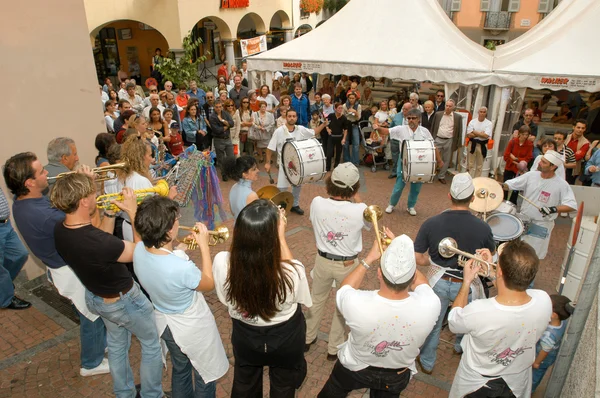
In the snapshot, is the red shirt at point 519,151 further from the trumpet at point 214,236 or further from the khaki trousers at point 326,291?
the trumpet at point 214,236

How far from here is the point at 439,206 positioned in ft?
30.4

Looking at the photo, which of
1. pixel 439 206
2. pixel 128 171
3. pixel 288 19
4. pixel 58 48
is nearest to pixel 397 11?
pixel 439 206

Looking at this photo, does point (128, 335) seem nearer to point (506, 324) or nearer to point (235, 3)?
point (506, 324)

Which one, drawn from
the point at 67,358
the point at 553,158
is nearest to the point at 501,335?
the point at 553,158

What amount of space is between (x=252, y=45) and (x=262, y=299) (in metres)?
16.0

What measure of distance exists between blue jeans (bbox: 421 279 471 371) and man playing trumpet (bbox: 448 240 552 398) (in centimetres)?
105

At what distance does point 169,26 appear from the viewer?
57.4 ft

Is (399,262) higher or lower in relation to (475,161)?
higher

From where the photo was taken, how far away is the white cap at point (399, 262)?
2719 millimetres

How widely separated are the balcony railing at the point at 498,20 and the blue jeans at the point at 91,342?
28785 mm

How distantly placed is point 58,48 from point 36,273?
126 inches

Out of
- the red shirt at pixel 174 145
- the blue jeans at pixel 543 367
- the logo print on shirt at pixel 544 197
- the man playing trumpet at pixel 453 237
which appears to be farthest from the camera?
the red shirt at pixel 174 145

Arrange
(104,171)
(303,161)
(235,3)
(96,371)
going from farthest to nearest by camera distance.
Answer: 1. (235,3)
2. (303,161)
3. (104,171)
4. (96,371)

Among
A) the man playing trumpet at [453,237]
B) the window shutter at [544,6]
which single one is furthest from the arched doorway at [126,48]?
the window shutter at [544,6]
